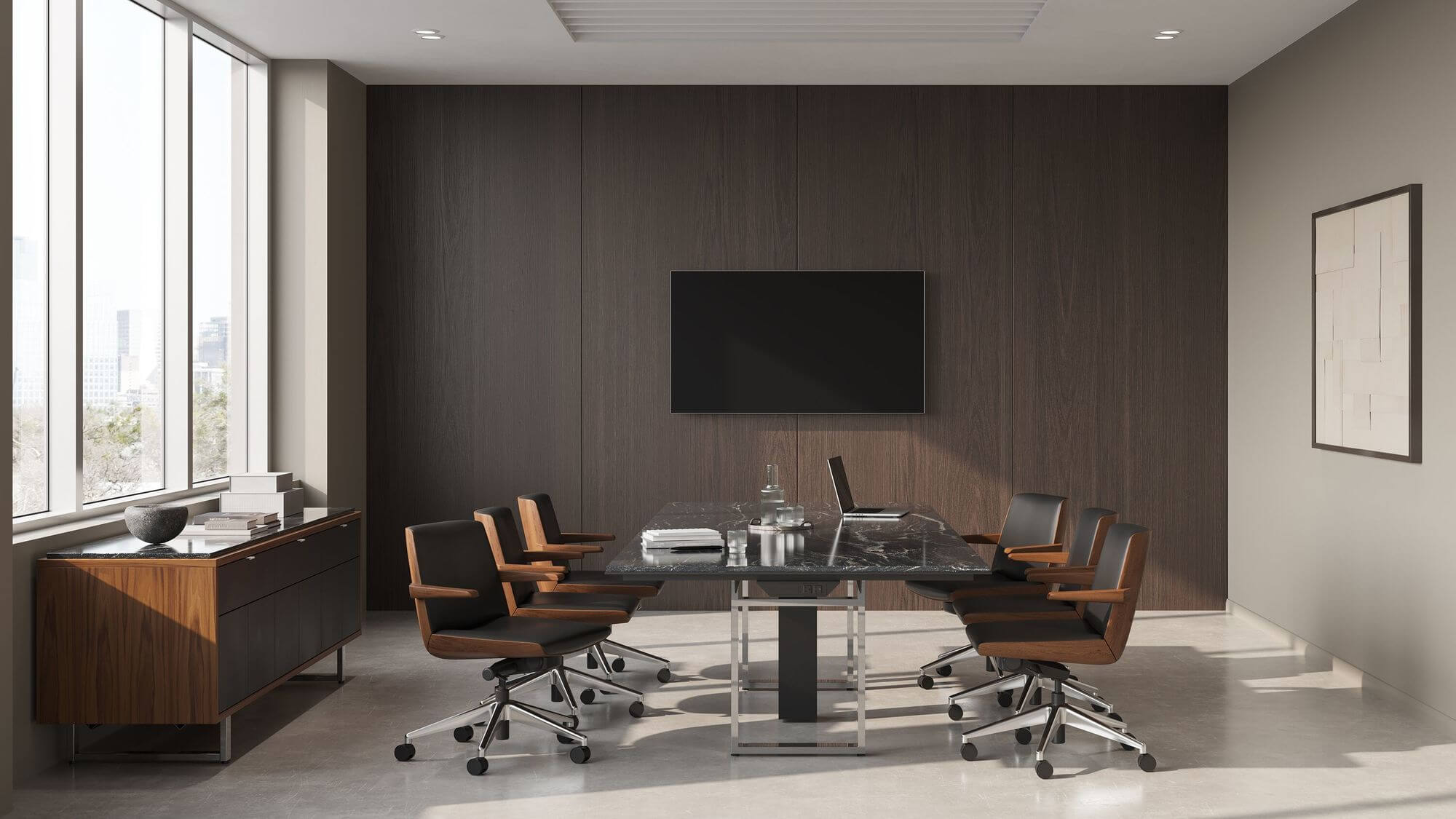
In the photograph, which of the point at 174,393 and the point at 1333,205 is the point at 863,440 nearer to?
the point at 1333,205

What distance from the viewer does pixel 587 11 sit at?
573 cm

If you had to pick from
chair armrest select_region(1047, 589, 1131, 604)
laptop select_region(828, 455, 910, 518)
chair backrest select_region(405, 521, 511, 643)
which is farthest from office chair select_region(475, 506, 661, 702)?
chair armrest select_region(1047, 589, 1131, 604)

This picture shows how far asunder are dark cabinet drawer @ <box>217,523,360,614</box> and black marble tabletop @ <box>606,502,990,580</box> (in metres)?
1.43

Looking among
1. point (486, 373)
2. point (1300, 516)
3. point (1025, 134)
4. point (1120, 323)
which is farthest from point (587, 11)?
point (1300, 516)

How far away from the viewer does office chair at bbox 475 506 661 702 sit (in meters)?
4.57

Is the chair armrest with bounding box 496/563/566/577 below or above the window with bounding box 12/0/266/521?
below

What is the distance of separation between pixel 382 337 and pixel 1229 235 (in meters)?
5.19

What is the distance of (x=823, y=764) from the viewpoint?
418 cm

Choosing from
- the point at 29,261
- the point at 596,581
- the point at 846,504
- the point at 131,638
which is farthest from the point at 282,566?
the point at 846,504

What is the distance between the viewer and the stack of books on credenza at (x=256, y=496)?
5.17m

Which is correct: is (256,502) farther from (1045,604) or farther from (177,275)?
(1045,604)

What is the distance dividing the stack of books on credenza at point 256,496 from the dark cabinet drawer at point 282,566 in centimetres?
24

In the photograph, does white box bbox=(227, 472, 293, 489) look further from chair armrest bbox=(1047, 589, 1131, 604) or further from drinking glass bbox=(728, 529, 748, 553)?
chair armrest bbox=(1047, 589, 1131, 604)

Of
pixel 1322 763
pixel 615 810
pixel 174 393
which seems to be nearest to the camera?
pixel 615 810
